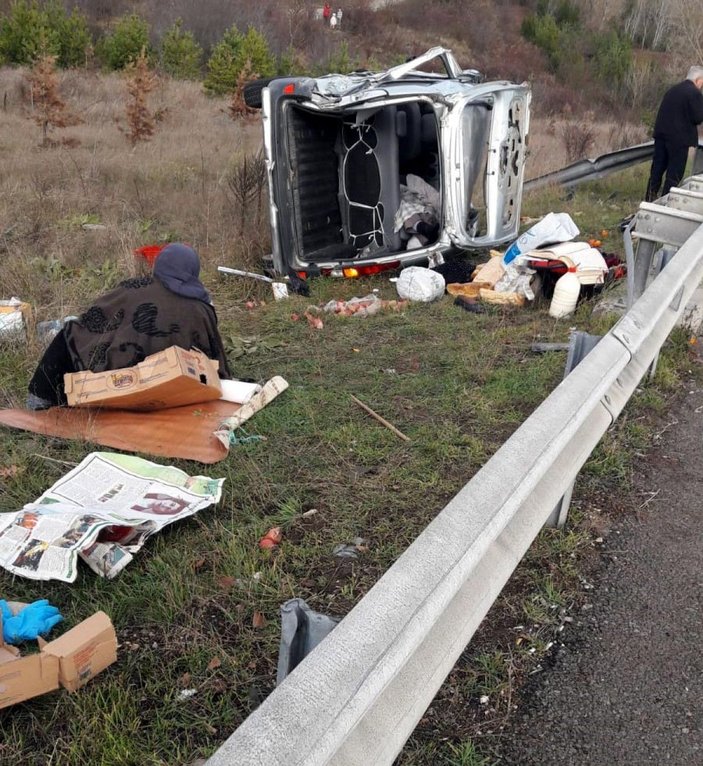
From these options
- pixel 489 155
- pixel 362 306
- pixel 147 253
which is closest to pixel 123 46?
pixel 147 253

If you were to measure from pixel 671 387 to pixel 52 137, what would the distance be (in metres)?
12.1

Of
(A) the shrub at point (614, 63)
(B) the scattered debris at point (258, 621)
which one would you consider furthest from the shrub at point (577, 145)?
(A) the shrub at point (614, 63)

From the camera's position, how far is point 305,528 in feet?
10.9

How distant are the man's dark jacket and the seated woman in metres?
7.41

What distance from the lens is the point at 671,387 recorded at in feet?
14.2

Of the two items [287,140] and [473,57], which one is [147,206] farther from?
[473,57]

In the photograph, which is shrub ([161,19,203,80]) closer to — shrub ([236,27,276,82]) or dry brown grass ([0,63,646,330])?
shrub ([236,27,276,82])

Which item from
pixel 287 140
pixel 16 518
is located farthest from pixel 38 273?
pixel 16 518

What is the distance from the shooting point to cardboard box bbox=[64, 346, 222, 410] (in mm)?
4391

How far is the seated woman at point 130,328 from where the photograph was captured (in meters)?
4.58

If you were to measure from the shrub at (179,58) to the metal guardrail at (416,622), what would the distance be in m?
23.8

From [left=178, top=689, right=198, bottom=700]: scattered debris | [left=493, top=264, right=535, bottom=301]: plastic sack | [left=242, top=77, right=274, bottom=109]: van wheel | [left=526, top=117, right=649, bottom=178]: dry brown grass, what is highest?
[left=242, top=77, right=274, bottom=109]: van wheel

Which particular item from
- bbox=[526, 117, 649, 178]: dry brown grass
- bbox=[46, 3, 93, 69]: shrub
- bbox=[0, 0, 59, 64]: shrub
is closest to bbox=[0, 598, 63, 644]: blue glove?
bbox=[526, 117, 649, 178]: dry brown grass

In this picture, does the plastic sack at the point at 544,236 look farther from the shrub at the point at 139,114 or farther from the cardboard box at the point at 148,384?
the shrub at the point at 139,114
